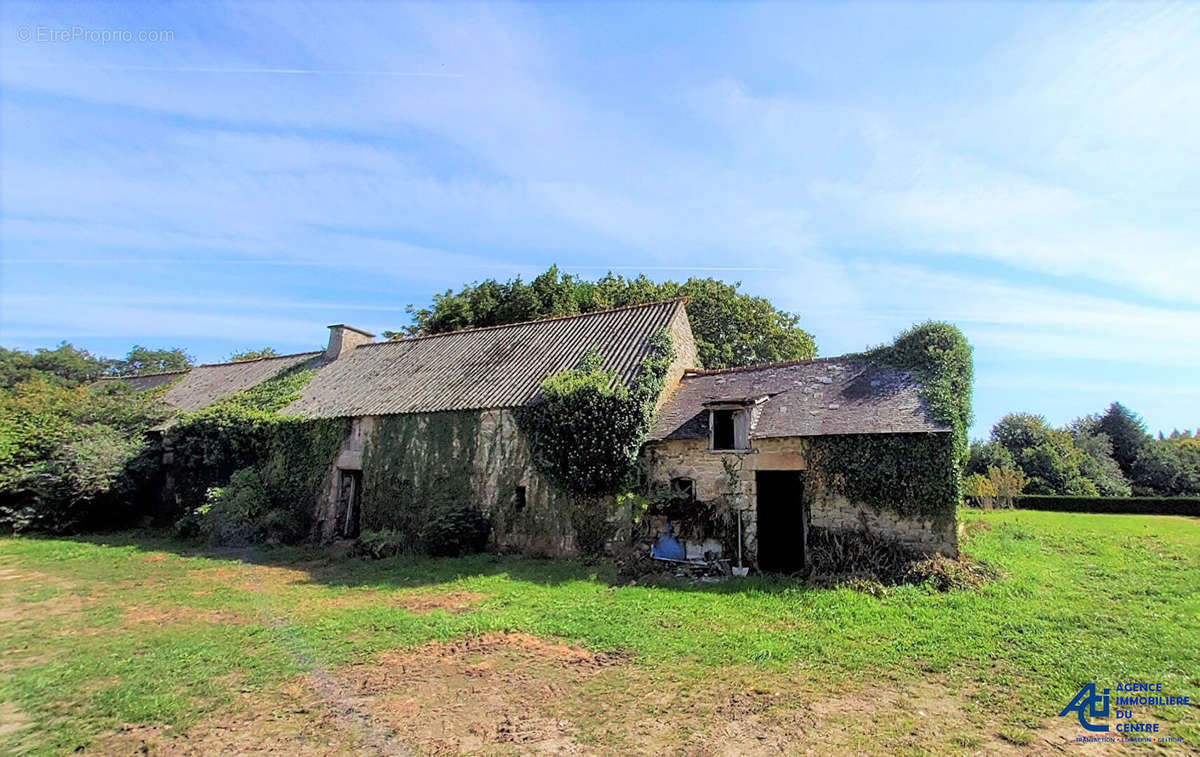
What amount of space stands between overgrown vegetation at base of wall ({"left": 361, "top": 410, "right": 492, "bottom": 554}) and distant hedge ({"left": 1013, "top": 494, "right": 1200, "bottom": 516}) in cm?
2632

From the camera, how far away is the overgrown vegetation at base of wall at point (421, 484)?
1431 cm

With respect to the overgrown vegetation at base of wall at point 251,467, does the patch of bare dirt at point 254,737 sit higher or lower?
lower

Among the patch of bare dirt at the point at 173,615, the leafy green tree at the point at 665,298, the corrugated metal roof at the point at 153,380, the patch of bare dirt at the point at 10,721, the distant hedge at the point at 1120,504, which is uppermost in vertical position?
the leafy green tree at the point at 665,298

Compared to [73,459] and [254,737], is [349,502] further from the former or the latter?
[254,737]

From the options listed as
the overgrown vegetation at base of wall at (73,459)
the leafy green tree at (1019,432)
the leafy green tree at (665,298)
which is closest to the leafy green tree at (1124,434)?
the leafy green tree at (1019,432)

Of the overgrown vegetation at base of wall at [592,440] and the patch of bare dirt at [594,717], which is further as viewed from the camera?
the overgrown vegetation at base of wall at [592,440]

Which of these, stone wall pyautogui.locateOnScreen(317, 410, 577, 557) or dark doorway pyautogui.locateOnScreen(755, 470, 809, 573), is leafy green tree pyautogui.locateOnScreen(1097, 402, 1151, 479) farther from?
stone wall pyautogui.locateOnScreen(317, 410, 577, 557)

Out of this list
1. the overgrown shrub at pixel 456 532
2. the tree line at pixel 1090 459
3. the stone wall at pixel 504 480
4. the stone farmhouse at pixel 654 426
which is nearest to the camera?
the stone farmhouse at pixel 654 426

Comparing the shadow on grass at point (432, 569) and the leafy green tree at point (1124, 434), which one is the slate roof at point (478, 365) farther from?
the leafy green tree at point (1124, 434)

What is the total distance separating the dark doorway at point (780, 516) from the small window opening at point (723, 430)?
1164 mm

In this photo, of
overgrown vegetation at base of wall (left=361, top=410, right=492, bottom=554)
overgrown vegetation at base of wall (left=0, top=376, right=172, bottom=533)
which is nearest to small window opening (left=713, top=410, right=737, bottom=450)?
overgrown vegetation at base of wall (left=361, top=410, right=492, bottom=554)

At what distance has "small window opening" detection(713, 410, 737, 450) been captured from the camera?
43.0ft

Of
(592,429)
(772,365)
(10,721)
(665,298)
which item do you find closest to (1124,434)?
(665,298)

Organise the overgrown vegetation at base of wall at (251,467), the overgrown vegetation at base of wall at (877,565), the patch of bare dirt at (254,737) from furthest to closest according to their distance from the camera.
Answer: the overgrown vegetation at base of wall at (251,467) < the overgrown vegetation at base of wall at (877,565) < the patch of bare dirt at (254,737)
